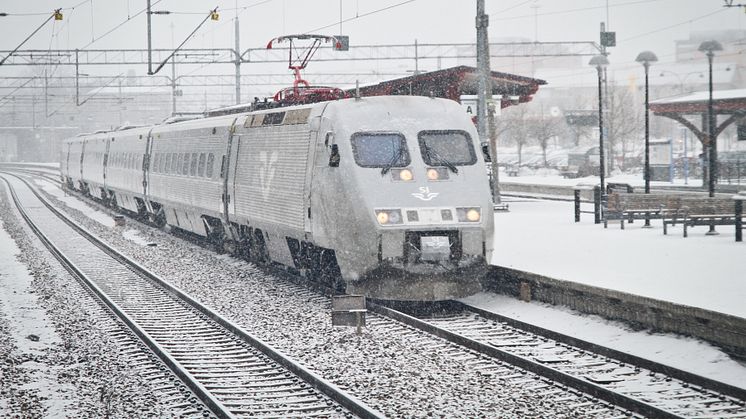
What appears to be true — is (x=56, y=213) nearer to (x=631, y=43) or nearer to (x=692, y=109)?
(x=692, y=109)

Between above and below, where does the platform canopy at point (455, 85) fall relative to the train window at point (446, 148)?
above

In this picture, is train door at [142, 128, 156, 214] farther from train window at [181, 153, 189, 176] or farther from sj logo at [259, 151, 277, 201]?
sj logo at [259, 151, 277, 201]

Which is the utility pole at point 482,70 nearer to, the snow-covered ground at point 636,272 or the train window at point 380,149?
the snow-covered ground at point 636,272

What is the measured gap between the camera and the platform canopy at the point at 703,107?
33.9 meters

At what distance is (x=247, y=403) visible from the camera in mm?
8742

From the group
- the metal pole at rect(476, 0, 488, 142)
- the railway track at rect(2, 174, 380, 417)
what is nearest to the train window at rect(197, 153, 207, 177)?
the railway track at rect(2, 174, 380, 417)

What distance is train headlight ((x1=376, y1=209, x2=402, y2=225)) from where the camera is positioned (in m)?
12.7

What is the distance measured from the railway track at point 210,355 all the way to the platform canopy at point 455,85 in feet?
30.4

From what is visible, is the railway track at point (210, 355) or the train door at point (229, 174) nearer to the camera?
the railway track at point (210, 355)

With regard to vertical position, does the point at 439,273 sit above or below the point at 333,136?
below

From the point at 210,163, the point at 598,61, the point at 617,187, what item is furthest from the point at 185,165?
the point at 598,61

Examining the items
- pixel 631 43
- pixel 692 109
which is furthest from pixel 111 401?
pixel 631 43

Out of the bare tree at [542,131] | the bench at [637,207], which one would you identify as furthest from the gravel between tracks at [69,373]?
the bare tree at [542,131]

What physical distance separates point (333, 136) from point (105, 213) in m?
23.5
